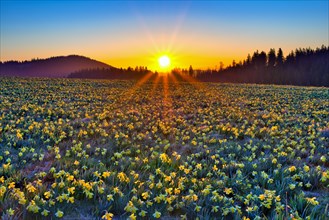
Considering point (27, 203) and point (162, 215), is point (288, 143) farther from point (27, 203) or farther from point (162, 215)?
point (27, 203)

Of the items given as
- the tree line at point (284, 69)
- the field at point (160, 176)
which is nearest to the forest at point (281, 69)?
the tree line at point (284, 69)

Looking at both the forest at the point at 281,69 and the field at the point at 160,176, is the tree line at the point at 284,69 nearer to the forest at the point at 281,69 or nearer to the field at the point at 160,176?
the forest at the point at 281,69

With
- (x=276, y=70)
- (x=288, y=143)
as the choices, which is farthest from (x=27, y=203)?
(x=276, y=70)

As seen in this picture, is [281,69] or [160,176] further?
[281,69]

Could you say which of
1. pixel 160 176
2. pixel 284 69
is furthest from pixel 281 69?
pixel 160 176

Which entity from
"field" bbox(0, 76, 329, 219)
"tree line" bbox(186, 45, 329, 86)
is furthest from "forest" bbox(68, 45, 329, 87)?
"field" bbox(0, 76, 329, 219)

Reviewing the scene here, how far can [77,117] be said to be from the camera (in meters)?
13.2

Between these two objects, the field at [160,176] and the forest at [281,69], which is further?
the forest at [281,69]

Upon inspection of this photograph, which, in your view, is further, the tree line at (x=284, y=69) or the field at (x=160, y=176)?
the tree line at (x=284, y=69)

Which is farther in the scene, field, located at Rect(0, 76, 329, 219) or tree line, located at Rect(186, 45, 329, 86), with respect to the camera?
tree line, located at Rect(186, 45, 329, 86)

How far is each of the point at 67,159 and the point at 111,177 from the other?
1.72 m

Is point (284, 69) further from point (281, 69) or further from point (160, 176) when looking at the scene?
point (160, 176)

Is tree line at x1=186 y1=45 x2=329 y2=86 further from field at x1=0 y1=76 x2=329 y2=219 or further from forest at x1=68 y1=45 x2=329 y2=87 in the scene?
field at x1=0 y1=76 x2=329 y2=219

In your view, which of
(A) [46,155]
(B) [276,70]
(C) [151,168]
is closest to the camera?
(C) [151,168]
